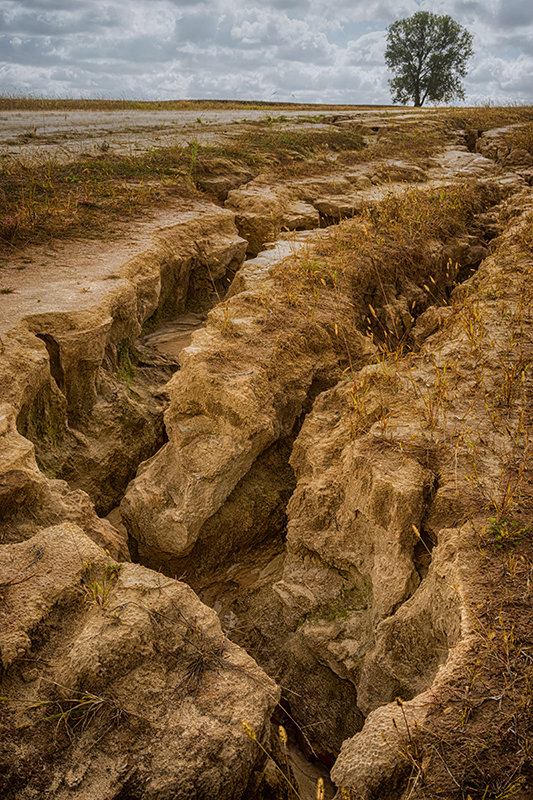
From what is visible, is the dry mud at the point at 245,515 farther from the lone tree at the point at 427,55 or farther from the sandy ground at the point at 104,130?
Result: the lone tree at the point at 427,55

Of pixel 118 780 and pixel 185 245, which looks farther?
pixel 185 245

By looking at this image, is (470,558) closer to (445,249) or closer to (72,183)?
(445,249)

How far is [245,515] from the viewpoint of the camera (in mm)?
5395

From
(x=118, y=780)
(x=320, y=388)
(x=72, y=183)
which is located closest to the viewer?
(x=118, y=780)

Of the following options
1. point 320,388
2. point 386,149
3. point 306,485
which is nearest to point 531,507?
point 306,485

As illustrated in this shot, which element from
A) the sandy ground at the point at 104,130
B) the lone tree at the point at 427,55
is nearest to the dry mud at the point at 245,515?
the sandy ground at the point at 104,130

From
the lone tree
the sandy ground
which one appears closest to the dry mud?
the sandy ground

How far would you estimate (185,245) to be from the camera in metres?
8.23

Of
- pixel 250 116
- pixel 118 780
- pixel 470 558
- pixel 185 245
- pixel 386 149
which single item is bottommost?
pixel 118 780

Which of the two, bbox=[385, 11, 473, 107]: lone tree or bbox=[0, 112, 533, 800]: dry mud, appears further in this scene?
bbox=[385, 11, 473, 107]: lone tree

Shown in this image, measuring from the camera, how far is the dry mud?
2.75 metres

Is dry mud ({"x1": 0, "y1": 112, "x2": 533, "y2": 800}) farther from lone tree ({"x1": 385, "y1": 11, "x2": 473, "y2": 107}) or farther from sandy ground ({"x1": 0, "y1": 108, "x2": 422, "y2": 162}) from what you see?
lone tree ({"x1": 385, "y1": 11, "x2": 473, "y2": 107})

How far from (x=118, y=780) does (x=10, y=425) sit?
277 centimetres

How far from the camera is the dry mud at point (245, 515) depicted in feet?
9.03
